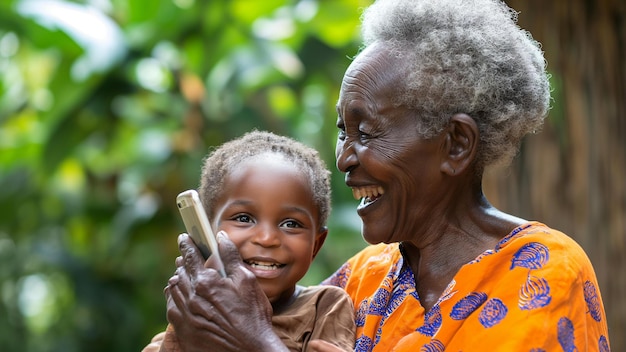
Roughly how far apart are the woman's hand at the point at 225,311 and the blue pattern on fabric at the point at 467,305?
1.60ft

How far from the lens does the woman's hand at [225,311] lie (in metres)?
2.44

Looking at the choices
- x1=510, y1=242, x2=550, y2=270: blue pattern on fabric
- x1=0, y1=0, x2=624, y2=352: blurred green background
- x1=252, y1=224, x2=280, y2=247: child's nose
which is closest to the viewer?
x1=510, y1=242, x2=550, y2=270: blue pattern on fabric

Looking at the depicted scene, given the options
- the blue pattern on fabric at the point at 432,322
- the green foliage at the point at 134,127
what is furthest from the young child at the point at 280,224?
the green foliage at the point at 134,127

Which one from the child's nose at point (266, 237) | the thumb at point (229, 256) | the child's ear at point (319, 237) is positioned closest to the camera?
the thumb at point (229, 256)

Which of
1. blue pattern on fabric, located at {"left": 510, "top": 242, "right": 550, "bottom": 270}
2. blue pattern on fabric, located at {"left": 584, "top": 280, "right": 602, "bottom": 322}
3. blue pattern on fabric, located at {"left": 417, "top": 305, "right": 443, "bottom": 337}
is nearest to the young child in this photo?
blue pattern on fabric, located at {"left": 417, "top": 305, "right": 443, "bottom": 337}

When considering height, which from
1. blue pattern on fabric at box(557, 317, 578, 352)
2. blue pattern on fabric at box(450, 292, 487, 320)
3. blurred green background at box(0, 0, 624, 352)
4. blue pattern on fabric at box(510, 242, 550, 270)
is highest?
blurred green background at box(0, 0, 624, 352)

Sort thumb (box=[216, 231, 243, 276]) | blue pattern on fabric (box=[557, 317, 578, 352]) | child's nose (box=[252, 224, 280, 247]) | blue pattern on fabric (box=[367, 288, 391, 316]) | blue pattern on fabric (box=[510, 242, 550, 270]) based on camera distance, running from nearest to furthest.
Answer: blue pattern on fabric (box=[557, 317, 578, 352]), blue pattern on fabric (box=[510, 242, 550, 270]), thumb (box=[216, 231, 243, 276]), child's nose (box=[252, 224, 280, 247]), blue pattern on fabric (box=[367, 288, 391, 316])

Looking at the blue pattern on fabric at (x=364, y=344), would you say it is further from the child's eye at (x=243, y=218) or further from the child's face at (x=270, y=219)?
the child's eye at (x=243, y=218)

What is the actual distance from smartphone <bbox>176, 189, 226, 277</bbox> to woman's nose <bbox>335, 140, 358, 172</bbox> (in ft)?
1.50

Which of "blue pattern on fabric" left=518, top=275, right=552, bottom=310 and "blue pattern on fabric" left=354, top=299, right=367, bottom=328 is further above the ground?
"blue pattern on fabric" left=354, top=299, right=367, bottom=328

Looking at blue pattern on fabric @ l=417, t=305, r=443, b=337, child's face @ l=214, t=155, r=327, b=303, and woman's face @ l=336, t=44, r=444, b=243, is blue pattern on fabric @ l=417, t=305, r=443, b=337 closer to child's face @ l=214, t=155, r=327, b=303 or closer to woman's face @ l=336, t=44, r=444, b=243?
woman's face @ l=336, t=44, r=444, b=243

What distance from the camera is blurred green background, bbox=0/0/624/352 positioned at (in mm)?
6742

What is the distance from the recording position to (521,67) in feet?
8.72

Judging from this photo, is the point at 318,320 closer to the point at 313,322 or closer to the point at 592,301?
the point at 313,322
